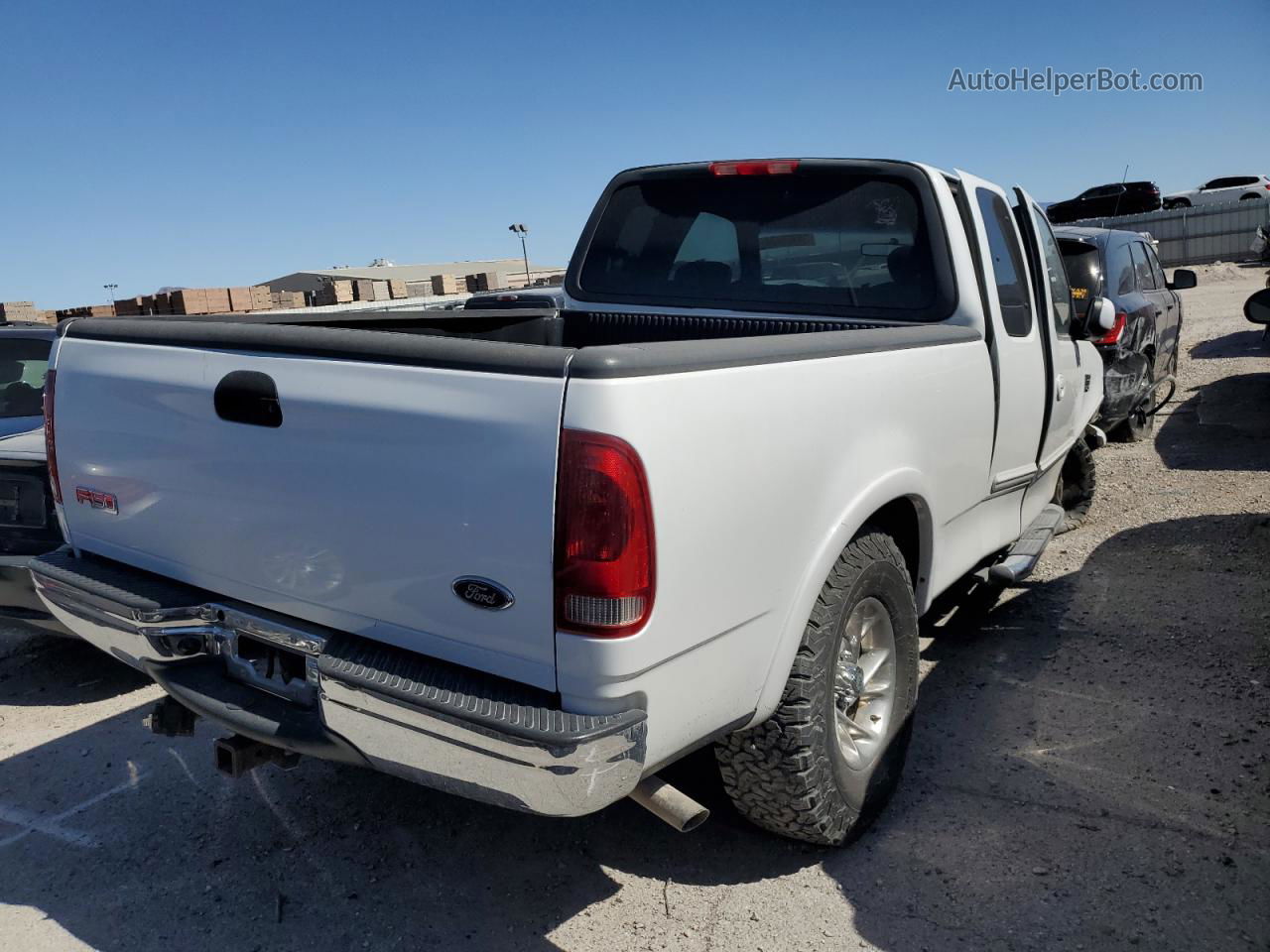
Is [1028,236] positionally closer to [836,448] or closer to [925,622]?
[925,622]

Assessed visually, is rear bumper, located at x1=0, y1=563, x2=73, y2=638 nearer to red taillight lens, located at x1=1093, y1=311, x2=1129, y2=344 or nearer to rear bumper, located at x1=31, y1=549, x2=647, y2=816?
rear bumper, located at x1=31, y1=549, x2=647, y2=816

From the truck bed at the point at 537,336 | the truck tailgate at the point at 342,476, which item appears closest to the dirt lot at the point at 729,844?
the truck tailgate at the point at 342,476

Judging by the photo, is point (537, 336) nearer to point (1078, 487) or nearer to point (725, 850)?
point (725, 850)

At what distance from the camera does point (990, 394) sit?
3658 millimetres

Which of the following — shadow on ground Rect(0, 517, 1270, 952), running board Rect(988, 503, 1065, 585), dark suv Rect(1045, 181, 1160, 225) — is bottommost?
shadow on ground Rect(0, 517, 1270, 952)

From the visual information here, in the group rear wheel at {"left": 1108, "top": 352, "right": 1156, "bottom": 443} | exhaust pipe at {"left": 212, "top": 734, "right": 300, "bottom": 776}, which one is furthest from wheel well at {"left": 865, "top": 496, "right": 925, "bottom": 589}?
rear wheel at {"left": 1108, "top": 352, "right": 1156, "bottom": 443}

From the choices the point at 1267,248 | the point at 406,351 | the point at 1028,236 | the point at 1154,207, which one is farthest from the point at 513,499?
the point at 1154,207

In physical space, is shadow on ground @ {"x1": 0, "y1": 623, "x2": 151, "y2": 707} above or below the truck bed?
below

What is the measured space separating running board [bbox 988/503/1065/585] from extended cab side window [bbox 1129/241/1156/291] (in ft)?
16.1

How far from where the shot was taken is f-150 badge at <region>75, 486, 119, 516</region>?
9.48ft

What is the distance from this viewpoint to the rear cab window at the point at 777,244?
3689 millimetres

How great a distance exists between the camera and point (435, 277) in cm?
2686

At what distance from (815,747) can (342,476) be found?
1432mm

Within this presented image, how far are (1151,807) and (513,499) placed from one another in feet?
8.08
